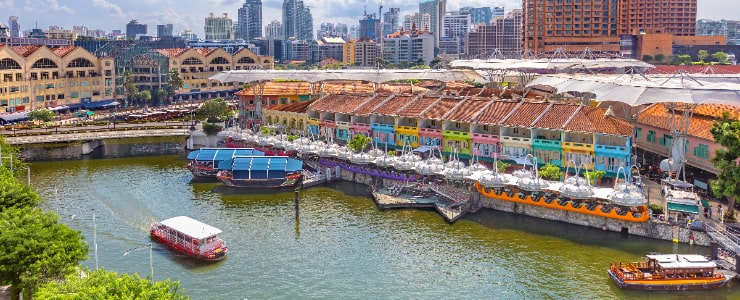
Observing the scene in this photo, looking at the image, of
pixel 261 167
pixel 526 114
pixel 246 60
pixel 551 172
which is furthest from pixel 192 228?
pixel 246 60

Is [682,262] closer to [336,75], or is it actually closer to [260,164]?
[260,164]

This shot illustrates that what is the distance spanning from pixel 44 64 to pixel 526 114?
297 ft

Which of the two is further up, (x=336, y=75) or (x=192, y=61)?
(x=192, y=61)

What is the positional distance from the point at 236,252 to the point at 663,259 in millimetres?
29390

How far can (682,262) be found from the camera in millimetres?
43781

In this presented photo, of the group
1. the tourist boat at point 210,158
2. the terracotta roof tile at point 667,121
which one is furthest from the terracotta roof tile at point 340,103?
the terracotta roof tile at point 667,121

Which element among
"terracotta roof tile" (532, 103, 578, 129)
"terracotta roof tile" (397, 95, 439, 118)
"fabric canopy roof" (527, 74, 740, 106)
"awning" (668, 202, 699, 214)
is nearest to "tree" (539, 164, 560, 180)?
"terracotta roof tile" (532, 103, 578, 129)

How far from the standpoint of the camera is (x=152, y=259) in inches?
1970

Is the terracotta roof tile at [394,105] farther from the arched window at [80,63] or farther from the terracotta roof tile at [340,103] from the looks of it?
the arched window at [80,63]

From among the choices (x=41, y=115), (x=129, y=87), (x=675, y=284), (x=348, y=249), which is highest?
(x=129, y=87)

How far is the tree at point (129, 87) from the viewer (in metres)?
137

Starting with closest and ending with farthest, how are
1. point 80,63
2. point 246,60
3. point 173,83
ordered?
1. point 80,63
2. point 173,83
3. point 246,60

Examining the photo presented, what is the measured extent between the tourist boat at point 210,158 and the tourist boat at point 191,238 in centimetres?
2097

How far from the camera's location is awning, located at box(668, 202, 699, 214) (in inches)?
2041
